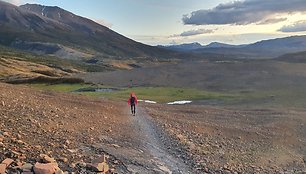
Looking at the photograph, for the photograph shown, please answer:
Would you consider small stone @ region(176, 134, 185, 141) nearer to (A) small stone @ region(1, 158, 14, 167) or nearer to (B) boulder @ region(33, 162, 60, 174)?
(B) boulder @ region(33, 162, 60, 174)

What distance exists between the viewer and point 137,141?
21.0 meters

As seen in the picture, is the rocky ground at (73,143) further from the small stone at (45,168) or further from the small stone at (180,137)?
the small stone at (180,137)

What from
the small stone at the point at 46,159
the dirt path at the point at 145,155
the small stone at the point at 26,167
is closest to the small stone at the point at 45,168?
the small stone at the point at 26,167

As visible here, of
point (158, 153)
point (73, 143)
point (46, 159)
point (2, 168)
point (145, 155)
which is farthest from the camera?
point (158, 153)

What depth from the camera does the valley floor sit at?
16.4 metres

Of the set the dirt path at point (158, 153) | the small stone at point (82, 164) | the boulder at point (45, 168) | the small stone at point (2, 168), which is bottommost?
the dirt path at point (158, 153)

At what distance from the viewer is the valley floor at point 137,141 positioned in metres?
16.4

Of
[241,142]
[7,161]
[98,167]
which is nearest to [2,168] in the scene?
[7,161]

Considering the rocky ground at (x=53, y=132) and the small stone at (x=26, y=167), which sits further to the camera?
the rocky ground at (x=53, y=132)

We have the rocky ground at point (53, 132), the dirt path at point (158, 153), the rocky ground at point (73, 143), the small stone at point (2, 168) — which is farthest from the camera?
the dirt path at point (158, 153)

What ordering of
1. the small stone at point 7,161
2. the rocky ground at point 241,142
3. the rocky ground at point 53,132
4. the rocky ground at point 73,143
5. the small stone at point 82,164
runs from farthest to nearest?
the rocky ground at point 241,142
the small stone at point 82,164
the rocky ground at point 53,132
the rocky ground at point 73,143
the small stone at point 7,161

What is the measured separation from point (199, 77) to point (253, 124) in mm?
67406

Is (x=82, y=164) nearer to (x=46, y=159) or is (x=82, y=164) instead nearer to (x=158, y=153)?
(x=46, y=159)

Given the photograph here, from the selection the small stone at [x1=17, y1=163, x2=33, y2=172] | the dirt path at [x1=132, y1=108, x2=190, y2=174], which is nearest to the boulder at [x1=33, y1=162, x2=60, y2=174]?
the small stone at [x1=17, y1=163, x2=33, y2=172]
